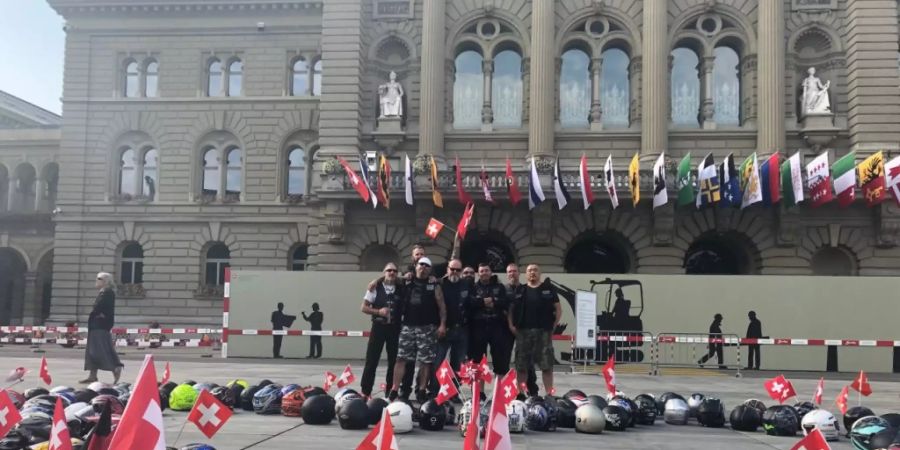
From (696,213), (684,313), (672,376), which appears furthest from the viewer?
(696,213)

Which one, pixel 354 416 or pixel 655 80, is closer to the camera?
pixel 354 416

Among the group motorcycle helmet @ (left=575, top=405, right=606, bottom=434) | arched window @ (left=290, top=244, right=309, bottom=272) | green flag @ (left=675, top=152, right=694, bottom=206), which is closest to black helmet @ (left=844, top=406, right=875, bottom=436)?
motorcycle helmet @ (left=575, top=405, right=606, bottom=434)

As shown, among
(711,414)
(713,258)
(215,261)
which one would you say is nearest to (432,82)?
(713,258)

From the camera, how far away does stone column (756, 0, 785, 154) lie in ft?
107

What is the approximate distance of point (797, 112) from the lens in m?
33.7

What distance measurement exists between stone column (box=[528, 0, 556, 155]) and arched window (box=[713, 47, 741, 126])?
23.8ft

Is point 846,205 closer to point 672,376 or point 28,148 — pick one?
point 672,376

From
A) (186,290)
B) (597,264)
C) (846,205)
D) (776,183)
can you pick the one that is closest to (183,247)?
(186,290)

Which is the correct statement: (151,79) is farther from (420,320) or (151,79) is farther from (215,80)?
(420,320)

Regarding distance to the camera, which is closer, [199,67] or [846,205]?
[846,205]

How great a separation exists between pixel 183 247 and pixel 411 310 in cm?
3126

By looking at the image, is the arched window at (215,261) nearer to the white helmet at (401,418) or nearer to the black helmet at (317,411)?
the black helmet at (317,411)

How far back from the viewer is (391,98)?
35250 mm

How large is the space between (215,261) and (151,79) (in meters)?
10.3
